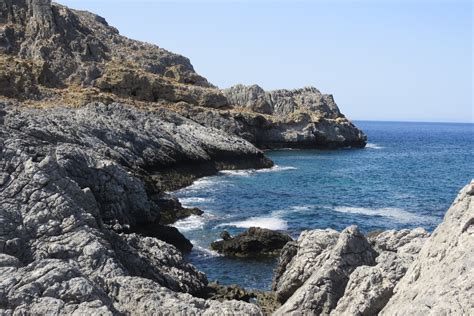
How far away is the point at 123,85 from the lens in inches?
3851

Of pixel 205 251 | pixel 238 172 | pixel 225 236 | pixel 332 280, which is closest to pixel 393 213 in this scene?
pixel 225 236

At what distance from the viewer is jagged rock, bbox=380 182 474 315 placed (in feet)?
31.1

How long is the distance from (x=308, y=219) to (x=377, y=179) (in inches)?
1236

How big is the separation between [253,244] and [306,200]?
2083 cm

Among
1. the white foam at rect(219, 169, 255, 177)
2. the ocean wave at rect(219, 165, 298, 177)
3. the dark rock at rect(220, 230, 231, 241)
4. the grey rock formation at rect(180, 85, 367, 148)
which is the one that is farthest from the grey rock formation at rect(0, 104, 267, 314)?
the grey rock formation at rect(180, 85, 367, 148)

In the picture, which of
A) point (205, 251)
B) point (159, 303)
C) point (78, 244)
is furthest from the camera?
point (205, 251)

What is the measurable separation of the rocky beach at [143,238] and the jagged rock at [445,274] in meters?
0.03

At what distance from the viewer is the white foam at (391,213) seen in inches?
1799

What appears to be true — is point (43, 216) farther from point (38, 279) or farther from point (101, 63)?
point (101, 63)

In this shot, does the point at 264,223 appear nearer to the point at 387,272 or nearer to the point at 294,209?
the point at 294,209

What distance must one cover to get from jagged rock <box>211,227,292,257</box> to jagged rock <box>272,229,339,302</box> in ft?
30.0

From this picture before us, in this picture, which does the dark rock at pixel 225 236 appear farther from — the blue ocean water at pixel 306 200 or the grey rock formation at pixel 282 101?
the grey rock formation at pixel 282 101

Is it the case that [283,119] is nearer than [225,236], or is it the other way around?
[225,236]

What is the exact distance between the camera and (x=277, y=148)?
372ft
